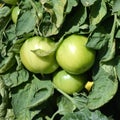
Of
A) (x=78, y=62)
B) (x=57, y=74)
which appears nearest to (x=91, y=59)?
(x=78, y=62)

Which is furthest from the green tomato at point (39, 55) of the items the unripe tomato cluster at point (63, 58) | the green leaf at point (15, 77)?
the green leaf at point (15, 77)

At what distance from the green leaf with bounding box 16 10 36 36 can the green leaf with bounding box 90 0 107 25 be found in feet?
0.91

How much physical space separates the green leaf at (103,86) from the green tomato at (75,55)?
2.9 inches

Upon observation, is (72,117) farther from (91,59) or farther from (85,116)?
(91,59)

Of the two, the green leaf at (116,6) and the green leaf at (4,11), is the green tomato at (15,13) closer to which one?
the green leaf at (4,11)

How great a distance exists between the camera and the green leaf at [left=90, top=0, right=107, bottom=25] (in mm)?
2074

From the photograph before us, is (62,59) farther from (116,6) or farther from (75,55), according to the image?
(116,6)

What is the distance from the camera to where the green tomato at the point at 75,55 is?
2100 millimetres

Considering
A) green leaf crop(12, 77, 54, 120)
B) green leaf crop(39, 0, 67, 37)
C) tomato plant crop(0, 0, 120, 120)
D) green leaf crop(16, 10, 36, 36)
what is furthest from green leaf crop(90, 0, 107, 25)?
green leaf crop(12, 77, 54, 120)

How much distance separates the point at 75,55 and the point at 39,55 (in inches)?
6.3

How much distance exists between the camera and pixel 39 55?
212cm

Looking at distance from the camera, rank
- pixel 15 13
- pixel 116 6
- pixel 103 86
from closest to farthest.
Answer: pixel 116 6, pixel 103 86, pixel 15 13

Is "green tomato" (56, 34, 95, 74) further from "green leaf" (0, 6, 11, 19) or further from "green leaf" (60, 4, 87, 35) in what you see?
"green leaf" (0, 6, 11, 19)

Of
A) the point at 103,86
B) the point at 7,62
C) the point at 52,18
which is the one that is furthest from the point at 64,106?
the point at 52,18
